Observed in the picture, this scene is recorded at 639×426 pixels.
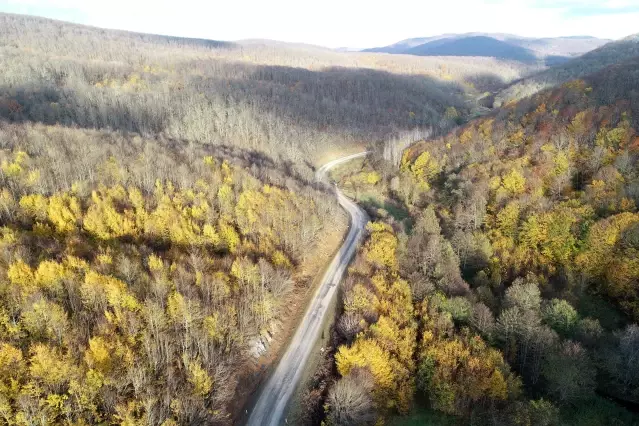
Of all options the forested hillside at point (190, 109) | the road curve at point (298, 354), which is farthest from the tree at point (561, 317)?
the forested hillside at point (190, 109)

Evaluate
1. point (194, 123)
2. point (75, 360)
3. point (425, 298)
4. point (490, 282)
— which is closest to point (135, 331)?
point (75, 360)

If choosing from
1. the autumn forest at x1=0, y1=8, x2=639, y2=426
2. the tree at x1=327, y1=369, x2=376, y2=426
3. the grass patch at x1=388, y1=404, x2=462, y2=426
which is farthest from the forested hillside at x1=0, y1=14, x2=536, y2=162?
the grass patch at x1=388, y1=404, x2=462, y2=426

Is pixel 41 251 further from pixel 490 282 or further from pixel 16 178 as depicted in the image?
pixel 490 282

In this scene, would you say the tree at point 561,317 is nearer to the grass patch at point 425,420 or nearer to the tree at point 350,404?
the grass patch at point 425,420

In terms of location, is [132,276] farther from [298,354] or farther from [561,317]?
[561,317]

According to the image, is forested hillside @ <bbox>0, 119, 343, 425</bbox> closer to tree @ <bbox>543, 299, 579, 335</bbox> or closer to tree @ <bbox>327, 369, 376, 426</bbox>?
tree @ <bbox>327, 369, 376, 426</bbox>
